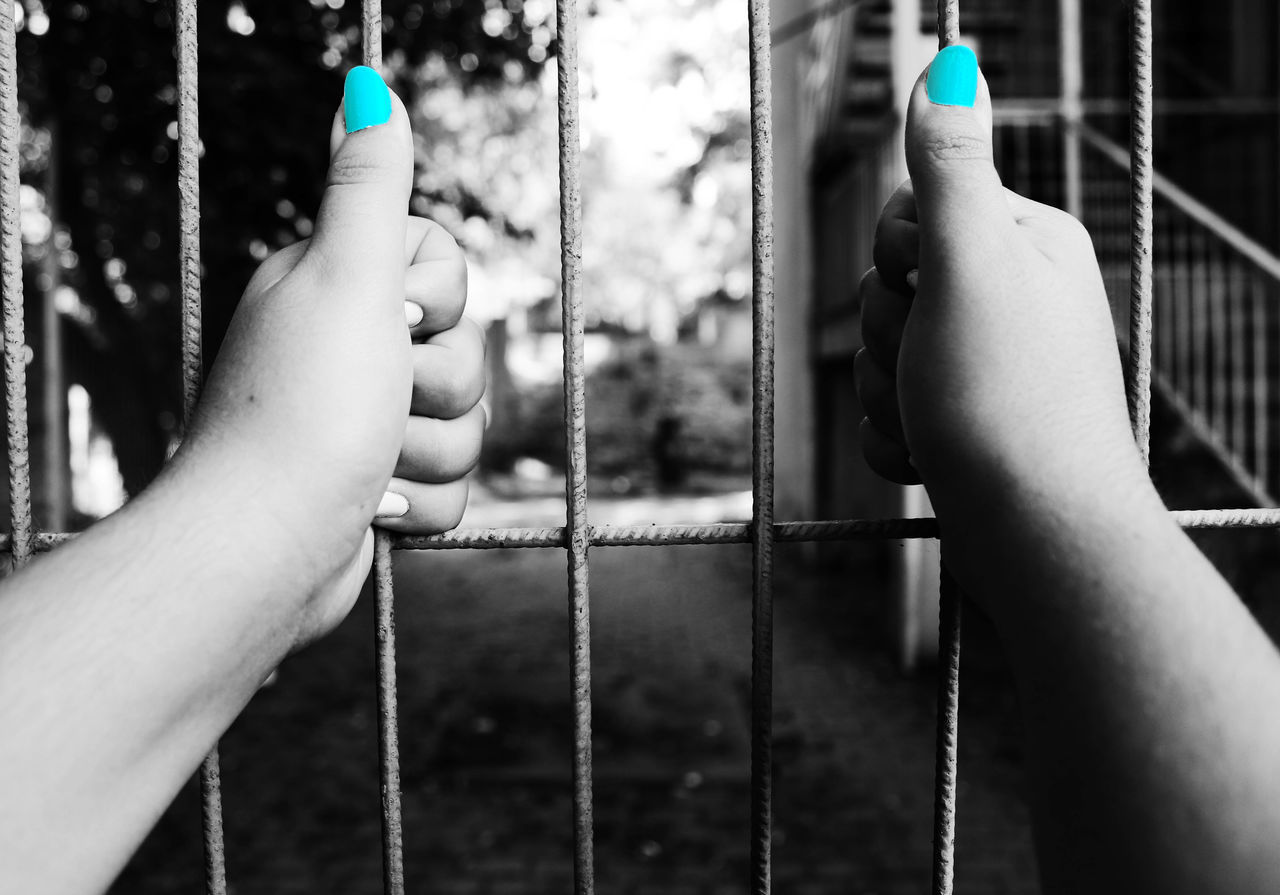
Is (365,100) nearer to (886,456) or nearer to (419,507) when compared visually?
(419,507)

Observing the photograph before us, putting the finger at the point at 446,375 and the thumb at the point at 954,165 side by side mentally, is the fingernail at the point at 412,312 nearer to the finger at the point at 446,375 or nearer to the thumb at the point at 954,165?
the finger at the point at 446,375

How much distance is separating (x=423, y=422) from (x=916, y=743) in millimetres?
4438

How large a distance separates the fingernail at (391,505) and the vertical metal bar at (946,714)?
0.59 m

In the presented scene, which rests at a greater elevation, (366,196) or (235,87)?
(235,87)

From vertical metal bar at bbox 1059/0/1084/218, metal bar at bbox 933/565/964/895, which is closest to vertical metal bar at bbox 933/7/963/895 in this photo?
metal bar at bbox 933/565/964/895

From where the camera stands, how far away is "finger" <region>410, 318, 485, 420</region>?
40.9 inches

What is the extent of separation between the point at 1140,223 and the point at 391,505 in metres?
0.89

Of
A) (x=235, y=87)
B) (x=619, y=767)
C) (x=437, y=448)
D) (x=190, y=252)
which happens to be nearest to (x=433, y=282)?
(x=437, y=448)

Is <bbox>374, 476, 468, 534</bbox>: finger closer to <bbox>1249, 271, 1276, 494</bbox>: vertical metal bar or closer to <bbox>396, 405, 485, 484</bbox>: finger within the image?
<bbox>396, 405, 485, 484</bbox>: finger

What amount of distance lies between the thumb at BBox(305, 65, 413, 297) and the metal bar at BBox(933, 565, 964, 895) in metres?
0.68

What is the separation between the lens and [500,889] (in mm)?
3615

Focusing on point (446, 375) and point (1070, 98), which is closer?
point (446, 375)

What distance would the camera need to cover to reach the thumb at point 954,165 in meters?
0.92

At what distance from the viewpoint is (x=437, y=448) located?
41.6 inches
